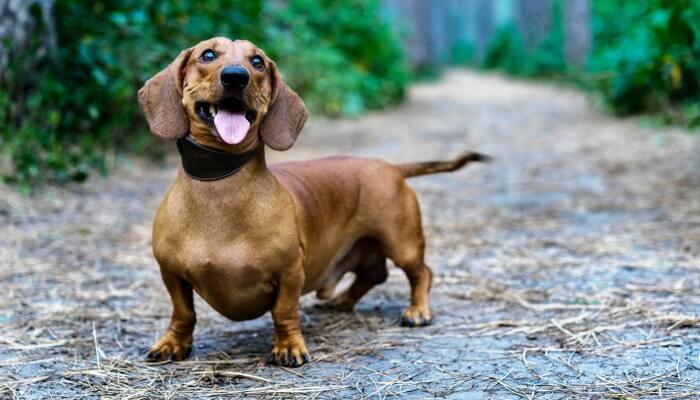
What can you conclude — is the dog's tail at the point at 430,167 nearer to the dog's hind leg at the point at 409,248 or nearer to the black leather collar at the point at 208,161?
the dog's hind leg at the point at 409,248

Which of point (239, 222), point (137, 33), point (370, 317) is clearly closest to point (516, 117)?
point (137, 33)

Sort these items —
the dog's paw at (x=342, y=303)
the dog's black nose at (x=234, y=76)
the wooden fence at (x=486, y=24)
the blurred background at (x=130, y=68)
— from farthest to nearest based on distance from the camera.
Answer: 1. the wooden fence at (x=486, y=24)
2. the blurred background at (x=130, y=68)
3. the dog's paw at (x=342, y=303)
4. the dog's black nose at (x=234, y=76)

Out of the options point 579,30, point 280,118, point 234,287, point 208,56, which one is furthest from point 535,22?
point 234,287

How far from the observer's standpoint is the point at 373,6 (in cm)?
1673

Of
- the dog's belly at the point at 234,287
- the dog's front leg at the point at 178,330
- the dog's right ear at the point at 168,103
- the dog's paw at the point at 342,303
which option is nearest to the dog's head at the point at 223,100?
the dog's right ear at the point at 168,103

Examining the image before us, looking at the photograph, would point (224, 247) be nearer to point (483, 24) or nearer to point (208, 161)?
point (208, 161)

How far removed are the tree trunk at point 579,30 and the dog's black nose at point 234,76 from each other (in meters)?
21.0

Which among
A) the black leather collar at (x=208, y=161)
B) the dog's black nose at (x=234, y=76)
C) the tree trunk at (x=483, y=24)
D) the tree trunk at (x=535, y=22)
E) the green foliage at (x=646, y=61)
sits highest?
the dog's black nose at (x=234, y=76)

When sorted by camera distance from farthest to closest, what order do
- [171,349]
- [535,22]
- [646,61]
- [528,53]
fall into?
[535,22] < [528,53] < [646,61] < [171,349]

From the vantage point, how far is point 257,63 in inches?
106

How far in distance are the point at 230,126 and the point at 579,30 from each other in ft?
70.2

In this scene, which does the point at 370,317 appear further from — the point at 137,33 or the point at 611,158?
the point at 611,158

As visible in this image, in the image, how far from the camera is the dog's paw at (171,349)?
2.85 metres

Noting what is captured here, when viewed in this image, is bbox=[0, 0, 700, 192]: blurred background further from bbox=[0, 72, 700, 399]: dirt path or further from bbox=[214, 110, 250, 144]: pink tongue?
bbox=[214, 110, 250, 144]: pink tongue
